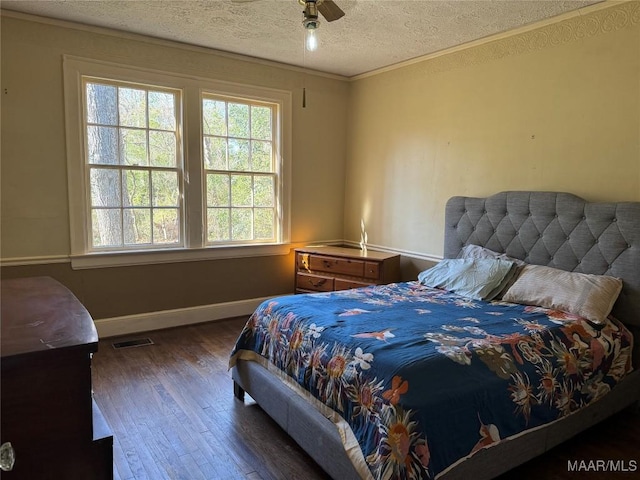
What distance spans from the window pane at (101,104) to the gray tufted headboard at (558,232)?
3.04 metres

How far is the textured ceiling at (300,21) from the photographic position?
3020 millimetres

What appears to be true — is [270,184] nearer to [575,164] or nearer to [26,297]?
[575,164]

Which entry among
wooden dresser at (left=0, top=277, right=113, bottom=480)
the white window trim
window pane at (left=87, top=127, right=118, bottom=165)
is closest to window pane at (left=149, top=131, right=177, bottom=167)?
the white window trim

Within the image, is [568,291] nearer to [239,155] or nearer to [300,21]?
[300,21]

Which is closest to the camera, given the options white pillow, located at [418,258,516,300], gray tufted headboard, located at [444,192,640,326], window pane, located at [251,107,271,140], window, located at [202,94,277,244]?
gray tufted headboard, located at [444,192,640,326]

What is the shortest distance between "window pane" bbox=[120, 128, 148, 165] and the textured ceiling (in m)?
0.85

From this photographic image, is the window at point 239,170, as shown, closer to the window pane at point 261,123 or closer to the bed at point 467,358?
the window pane at point 261,123

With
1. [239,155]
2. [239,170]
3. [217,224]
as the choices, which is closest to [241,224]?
[217,224]

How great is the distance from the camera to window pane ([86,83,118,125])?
12.3ft

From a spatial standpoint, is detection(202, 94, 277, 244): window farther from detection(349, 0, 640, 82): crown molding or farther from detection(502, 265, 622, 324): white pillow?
detection(502, 265, 622, 324): white pillow

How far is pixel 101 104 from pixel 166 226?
118 cm

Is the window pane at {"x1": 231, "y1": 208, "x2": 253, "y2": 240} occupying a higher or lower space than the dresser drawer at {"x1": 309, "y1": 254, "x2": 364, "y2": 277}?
higher

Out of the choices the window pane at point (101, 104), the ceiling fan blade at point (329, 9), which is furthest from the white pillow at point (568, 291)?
the window pane at point (101, 104)

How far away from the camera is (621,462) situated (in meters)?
2.23
